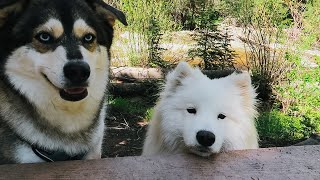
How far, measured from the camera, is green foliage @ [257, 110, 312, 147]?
5.27 m

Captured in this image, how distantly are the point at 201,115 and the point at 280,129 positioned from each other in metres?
3.00

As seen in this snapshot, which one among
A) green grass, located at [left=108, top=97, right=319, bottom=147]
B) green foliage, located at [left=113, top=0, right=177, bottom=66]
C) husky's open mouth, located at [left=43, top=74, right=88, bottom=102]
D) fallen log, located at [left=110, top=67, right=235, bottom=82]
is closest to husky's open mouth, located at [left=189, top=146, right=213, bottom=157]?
husky's open mouth, located at [left=43, top=74, right=88, bottom=102]

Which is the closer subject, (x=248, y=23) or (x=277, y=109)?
(x=277, y=109)

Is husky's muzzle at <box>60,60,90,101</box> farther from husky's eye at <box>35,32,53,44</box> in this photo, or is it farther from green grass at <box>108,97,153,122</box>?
green grass at <box>108,97,153,122</box>

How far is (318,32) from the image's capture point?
23.8 feet

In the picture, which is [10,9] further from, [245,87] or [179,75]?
[245,87]

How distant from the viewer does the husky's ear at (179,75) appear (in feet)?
10.3

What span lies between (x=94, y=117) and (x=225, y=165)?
88cm

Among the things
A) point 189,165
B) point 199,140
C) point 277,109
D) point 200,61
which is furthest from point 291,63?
point 189,165

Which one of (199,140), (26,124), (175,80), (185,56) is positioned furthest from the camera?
(185,56)

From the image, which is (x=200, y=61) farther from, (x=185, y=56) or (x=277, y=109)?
(x=277, y=109)

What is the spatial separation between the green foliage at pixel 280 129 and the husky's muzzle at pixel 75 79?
3227 millimetres

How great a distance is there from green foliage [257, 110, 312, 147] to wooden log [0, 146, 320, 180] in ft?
9.79

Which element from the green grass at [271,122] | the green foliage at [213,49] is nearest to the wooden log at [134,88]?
the green grass at [271,122]
